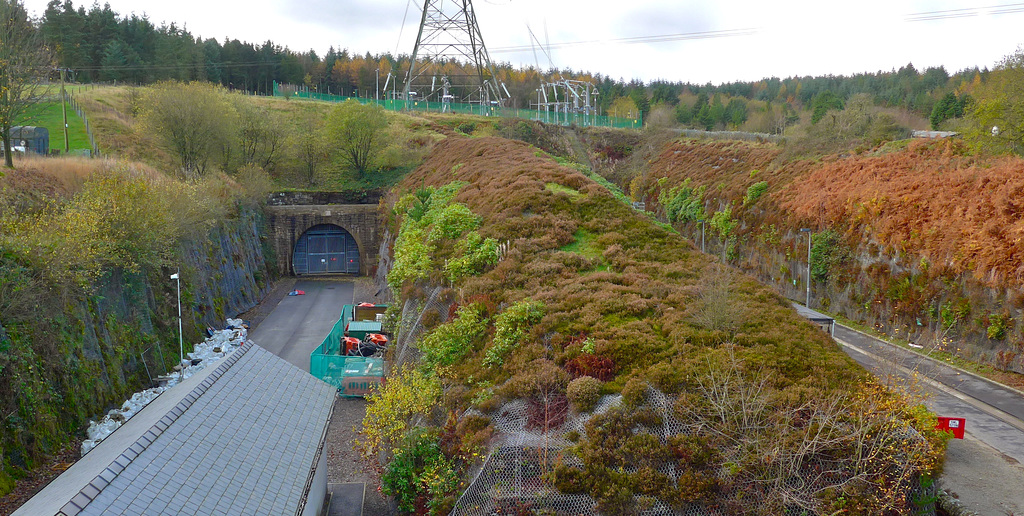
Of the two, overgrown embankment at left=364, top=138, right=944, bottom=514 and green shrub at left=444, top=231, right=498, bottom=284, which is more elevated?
green shrub at left=444, top=231, right=498, bottom=284

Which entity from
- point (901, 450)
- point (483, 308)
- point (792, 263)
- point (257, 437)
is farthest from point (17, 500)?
point (792, 263)

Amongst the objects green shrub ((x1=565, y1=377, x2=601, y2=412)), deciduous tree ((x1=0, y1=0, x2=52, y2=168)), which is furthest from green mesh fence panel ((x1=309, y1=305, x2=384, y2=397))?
deciduous tree ((x1=0, y1=0, x2=52, y2=168))

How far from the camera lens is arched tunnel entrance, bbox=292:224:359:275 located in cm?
4828

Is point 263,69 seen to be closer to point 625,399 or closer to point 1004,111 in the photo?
point 1004,111

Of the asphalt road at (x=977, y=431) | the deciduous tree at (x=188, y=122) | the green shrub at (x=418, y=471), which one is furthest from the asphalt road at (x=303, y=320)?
the asphalt road at (x=977, y=431)

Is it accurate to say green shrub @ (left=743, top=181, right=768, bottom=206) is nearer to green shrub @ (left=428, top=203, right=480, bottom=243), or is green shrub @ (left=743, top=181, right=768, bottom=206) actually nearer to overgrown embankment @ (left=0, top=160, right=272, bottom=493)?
green shrub @ (left=428, top=203, right=480, bottom=243)

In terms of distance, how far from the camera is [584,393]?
13570 millimetres

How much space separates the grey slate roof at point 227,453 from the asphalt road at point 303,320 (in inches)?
501

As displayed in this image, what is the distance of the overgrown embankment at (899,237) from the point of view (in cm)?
2647

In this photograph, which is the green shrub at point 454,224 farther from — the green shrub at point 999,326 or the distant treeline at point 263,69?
the distant treeline at point 263,69

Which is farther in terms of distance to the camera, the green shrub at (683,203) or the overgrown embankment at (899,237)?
the green shrub at (683,203)

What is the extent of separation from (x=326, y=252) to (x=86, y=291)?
28464mm

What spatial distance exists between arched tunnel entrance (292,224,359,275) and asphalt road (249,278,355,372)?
1.74 m

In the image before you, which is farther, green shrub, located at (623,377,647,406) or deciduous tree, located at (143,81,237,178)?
deciduous tree, located at (143,81,237,178)
